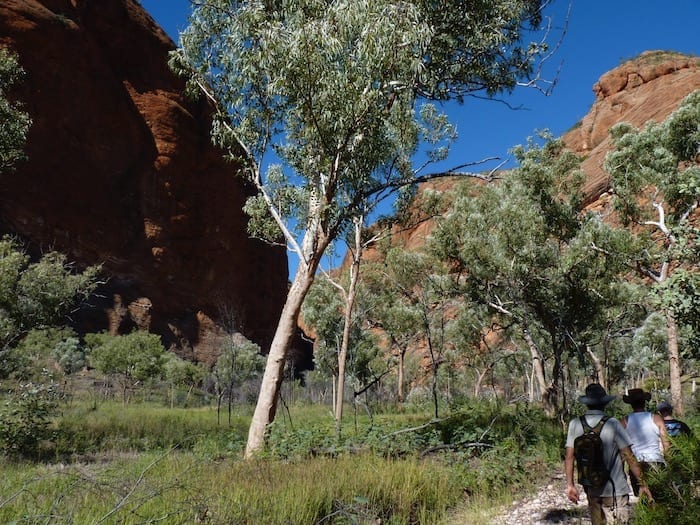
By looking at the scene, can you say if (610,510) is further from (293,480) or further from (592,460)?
(293,480)

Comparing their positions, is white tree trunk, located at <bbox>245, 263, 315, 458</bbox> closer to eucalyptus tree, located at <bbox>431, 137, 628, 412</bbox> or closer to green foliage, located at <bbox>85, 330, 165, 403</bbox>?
eucalyptus tree, located at <bbox>431, 137, 628, 412</bbox>

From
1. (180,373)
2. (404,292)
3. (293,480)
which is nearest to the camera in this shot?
(293,480)

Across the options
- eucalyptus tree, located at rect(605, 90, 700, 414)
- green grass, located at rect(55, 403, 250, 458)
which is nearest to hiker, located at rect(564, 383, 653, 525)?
green grass, located at rect(55, 403, 250, 458)

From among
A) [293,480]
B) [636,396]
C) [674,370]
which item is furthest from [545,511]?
[674,370]

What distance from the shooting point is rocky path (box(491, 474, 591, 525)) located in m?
5.21

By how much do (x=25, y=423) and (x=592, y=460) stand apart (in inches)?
391

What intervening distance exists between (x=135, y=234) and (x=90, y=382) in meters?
17.6

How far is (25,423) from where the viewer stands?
912cm

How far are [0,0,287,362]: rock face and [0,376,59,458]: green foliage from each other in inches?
1177

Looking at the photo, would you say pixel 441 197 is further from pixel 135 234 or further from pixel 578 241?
pixel 135 234

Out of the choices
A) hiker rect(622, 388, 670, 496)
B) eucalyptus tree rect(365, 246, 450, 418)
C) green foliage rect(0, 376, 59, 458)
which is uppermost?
eucalyptus tree rect(365, 246, 450, 418)

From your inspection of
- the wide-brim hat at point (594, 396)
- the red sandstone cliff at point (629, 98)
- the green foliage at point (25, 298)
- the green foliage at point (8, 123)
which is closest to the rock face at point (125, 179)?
the red sandstone cliff at point (629, 98)

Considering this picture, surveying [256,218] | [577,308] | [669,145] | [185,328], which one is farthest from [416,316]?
[185,328]

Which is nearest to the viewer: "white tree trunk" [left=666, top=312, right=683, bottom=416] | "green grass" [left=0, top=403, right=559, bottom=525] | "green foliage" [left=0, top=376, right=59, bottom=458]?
"green grass" [left=0, top=403, right=559, bottom=525]
